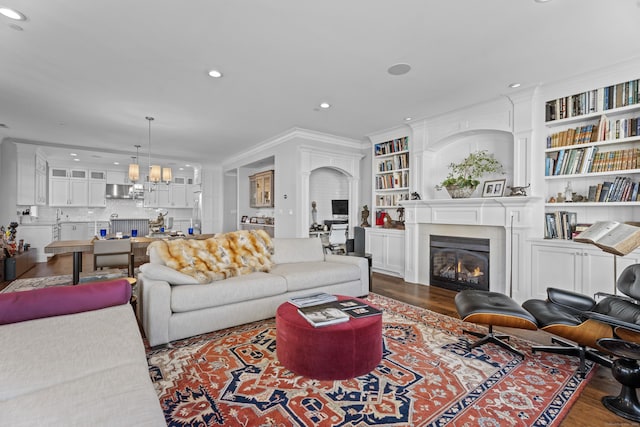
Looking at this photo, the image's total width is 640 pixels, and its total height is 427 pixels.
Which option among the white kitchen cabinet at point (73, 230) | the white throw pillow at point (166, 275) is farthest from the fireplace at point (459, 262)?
the white kitchen cabinet at point (73, 230)

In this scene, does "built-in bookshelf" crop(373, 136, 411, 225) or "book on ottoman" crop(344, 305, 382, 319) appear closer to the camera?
"book on ottoman" crop(344, 305, 382, 319)

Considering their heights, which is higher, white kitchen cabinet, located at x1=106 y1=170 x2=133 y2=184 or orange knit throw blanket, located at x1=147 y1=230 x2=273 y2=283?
white kitchen cabinet, located at x1=106 y1=170 x2=133 y2=184

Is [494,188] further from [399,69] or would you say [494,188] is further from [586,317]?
[586,317]

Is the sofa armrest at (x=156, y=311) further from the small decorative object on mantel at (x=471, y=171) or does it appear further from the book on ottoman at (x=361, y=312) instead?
the small decorative object on mantel at (x=471, y=171)

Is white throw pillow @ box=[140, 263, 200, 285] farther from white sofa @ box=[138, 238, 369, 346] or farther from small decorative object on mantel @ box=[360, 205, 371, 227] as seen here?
small decorative object on mantel @ box=[360, 205, 371, 227]

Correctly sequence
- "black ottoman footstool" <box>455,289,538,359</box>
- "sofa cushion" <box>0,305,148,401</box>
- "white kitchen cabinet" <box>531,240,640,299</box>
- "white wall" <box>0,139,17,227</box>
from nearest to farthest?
"sofa cushion" <box>0,305,148,401</box> < "black ottoman footstool" <box>455,289,538,359</box> < "white kitchen cabinet" <box>531,240,640,299</box> < "white wall" <box>0,139,17,227</box>

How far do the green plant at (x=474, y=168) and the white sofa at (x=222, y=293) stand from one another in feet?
6.32

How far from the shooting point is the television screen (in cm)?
662

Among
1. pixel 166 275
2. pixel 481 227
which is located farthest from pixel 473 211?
pixel 166 275

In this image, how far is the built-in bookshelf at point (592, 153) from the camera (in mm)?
3133

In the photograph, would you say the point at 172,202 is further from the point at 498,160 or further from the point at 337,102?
the point at 498,160

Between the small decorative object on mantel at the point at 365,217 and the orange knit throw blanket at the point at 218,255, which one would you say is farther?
the small decorative object on mantel at the point at 365,217

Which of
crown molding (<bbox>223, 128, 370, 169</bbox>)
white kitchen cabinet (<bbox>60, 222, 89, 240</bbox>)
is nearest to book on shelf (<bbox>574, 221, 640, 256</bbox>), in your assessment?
crown molding (<bbox>223, 128, 370, 169</bbox>)

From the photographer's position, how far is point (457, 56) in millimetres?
2957
